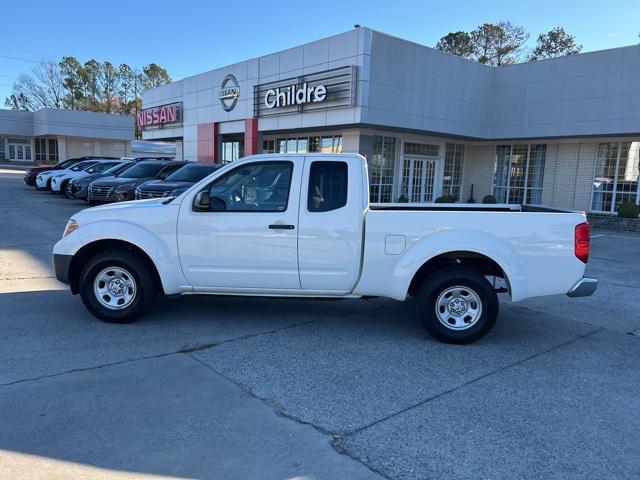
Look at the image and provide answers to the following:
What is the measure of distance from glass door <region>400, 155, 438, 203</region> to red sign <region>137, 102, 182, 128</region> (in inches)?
575

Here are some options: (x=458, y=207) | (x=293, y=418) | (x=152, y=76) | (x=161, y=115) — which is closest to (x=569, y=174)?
(x=458, y=207)

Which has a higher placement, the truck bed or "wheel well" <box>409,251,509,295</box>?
the truck bed

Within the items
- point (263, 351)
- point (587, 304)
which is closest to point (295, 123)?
point (587, 304)

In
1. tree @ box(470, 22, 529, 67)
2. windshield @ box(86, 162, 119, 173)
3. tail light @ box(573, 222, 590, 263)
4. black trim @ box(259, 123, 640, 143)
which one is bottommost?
tail light @ box(573, 222, 590, 263)

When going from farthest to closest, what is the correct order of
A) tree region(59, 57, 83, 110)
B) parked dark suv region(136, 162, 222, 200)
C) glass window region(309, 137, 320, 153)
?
tree region(59, 57, 83, 110) → glass window region(309, 137, 320, 153) → parked dark suv region(136, 162, 222, 200)

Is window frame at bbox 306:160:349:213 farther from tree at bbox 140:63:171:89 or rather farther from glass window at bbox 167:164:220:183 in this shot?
tree at bbox 140:63:171:89

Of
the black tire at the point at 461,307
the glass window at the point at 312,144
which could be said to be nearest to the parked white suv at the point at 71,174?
the glass window at the point at 312,144

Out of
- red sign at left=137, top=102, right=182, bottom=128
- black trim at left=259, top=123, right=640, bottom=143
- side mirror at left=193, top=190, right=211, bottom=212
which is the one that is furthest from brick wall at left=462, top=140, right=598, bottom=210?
red sign at left=137, top=102, right=182, bottom=128

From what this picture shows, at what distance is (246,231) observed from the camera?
5484mm

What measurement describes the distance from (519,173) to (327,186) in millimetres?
20260

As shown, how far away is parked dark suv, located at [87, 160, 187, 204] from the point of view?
618 inches

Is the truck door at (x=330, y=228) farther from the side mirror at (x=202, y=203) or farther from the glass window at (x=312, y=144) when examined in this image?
the glass window at (x=312, y=144)

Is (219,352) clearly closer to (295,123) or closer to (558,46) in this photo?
(295,123)

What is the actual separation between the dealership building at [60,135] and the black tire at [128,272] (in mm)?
56762
